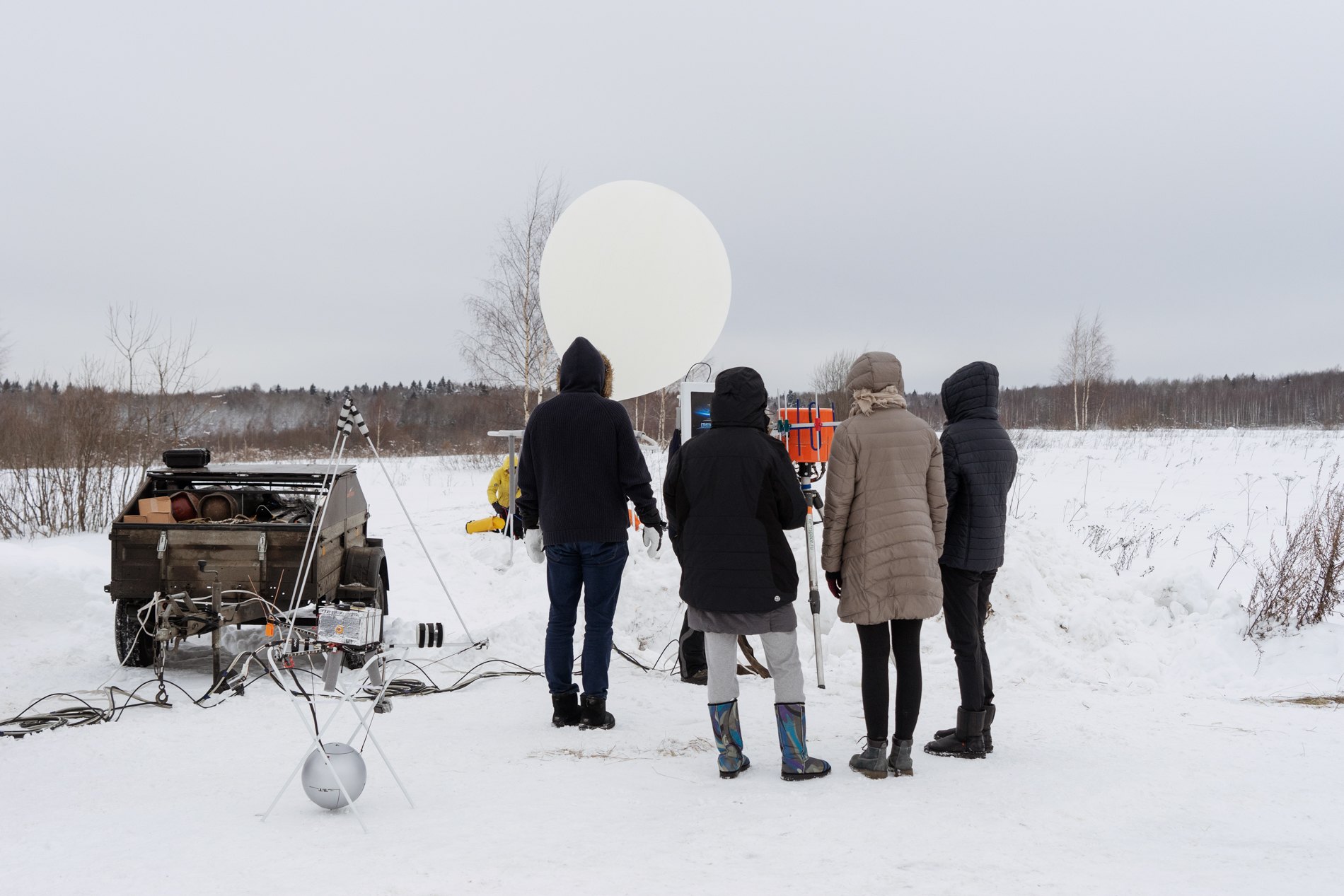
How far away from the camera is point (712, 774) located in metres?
4.07

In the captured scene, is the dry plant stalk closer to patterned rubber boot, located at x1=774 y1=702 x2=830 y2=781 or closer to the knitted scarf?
the knitted scarf

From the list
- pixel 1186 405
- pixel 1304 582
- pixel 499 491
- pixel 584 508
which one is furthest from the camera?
pixel 1186 405

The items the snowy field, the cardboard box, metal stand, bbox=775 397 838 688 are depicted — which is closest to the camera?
the snowy field

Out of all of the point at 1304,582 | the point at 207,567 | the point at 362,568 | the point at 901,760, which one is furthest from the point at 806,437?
the point at 207,567

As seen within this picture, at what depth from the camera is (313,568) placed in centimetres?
607

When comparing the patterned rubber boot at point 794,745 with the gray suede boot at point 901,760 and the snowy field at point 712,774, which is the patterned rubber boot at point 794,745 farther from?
the gray suede boot at point 901,760

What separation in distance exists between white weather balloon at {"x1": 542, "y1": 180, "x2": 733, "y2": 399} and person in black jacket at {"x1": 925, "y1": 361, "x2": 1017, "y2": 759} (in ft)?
11.3

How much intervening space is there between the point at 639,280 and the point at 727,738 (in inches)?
175

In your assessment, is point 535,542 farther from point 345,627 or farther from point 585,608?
point 345,627

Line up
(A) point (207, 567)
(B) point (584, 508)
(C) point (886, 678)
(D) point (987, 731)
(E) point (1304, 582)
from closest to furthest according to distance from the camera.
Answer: (C) point (886, 678)
(D) point (987, 731)
(B) point (584, 508)
(A) point (207, 567)
(E) point (1304, 582)

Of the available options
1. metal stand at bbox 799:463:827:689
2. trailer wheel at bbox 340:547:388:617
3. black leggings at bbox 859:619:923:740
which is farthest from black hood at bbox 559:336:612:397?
trailer wheel at bbox 340:547:388:617

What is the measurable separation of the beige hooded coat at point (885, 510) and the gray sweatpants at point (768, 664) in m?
0.32

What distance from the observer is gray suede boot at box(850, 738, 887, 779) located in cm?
395

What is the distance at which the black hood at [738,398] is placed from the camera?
399 cm
